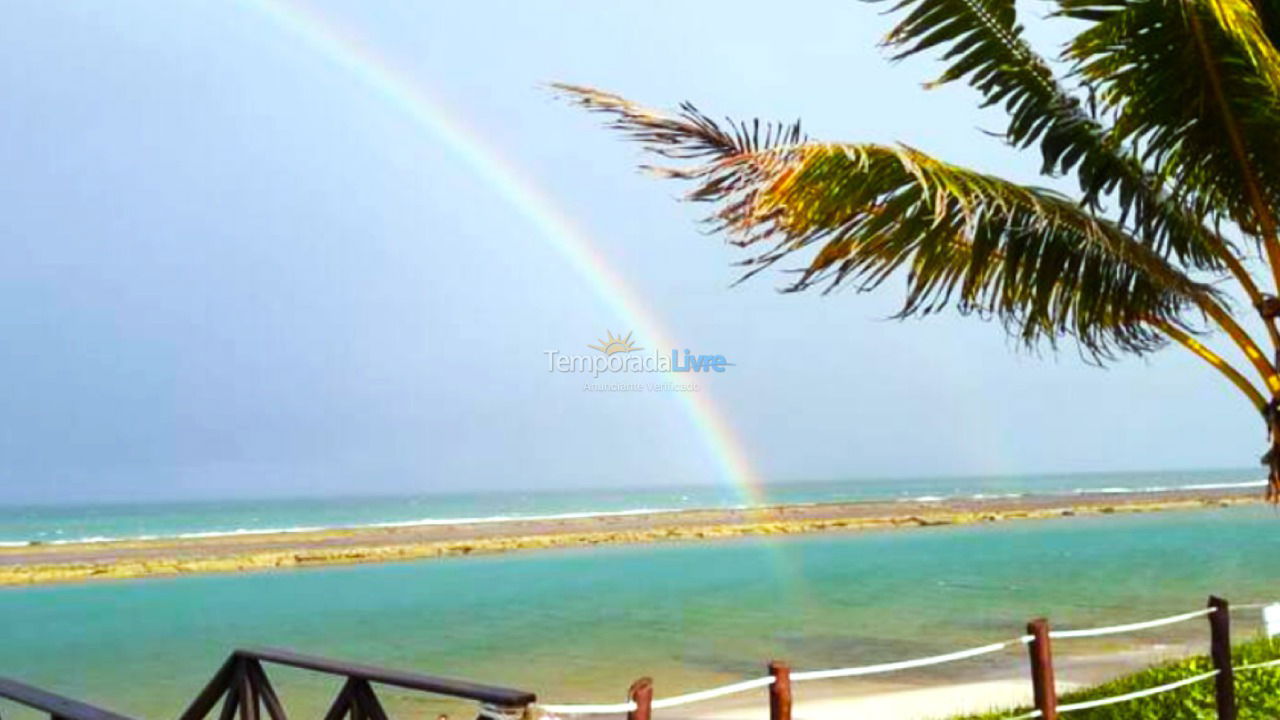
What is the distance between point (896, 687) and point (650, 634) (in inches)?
255

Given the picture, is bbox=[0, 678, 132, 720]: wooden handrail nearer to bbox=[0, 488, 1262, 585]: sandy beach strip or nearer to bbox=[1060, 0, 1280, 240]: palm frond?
bbox=[1060, 0, 1280, 240]: palm frond

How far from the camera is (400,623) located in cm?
2294

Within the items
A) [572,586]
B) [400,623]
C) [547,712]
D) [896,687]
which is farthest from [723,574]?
[547,712]

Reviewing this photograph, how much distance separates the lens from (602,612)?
23641 millimetres

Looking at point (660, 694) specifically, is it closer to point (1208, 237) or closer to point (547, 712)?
point (1208, 237)

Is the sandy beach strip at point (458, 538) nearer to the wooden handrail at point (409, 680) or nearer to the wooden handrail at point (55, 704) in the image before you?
the wooden handrail at point (409, 680)

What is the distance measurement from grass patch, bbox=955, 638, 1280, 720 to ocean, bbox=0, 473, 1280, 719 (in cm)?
417

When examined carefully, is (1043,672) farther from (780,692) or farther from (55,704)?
(55,704)

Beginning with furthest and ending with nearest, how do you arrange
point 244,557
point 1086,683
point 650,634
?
point 244,557 → point 650,634 → point 1086,683

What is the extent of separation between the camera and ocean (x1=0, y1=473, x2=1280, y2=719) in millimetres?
16469

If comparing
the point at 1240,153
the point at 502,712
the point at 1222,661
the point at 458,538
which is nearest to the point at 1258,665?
the point at 1222,661

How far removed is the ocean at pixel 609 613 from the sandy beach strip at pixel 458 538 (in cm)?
320

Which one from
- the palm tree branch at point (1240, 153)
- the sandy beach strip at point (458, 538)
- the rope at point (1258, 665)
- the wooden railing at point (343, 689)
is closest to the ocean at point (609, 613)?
the sandy beach strip at point (458, 538)

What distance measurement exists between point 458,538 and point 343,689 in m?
46.4
